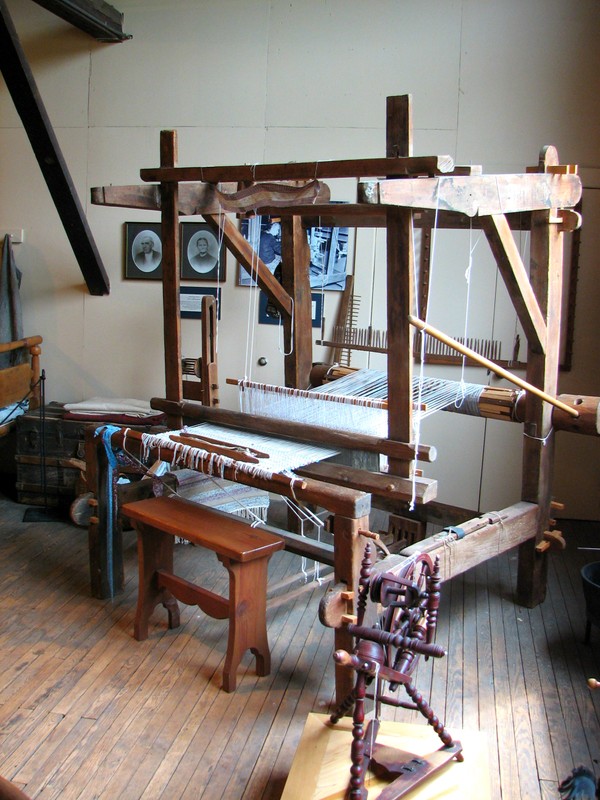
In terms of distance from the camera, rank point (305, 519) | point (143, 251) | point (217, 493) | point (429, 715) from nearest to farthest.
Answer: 1. point (429, 715)
2. point (217, 493)
3. point (305, 519)
4. point (143, 251)

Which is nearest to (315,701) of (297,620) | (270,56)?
(297,620)

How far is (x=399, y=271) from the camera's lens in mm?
2635

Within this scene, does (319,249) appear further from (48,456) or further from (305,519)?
(48,456)

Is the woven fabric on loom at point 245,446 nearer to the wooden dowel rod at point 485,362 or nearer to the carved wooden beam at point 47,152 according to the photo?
the wooden dowel rod at point 485,362

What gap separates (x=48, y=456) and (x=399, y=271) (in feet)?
9.44

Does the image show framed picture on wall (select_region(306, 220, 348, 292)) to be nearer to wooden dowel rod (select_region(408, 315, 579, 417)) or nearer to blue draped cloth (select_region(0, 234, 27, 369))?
wooden dowel rod (select_region(408, 315, 579, 417))

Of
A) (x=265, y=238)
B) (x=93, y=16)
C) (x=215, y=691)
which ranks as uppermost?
(x=93, y=16)

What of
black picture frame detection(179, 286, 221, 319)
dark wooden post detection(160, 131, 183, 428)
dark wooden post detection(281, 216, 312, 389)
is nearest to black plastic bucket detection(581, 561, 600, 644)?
dark wooden post detection(281, 216, 312, 389)

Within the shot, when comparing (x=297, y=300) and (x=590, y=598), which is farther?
(x=297, y=300)

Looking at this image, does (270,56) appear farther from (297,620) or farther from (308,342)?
(297,620)

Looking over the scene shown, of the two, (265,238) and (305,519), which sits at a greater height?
(265,238)

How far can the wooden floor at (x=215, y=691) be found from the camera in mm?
2379

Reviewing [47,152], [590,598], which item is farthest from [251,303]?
[590,598]

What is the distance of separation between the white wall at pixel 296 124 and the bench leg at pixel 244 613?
2138 mm
